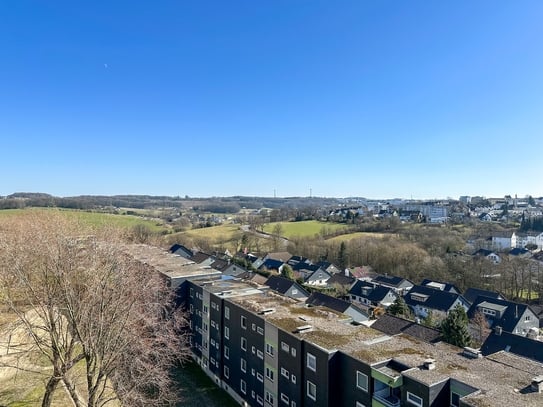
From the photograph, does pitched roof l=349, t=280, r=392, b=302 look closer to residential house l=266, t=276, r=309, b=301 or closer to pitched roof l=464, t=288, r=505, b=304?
residential house l=266, t=276, r=309, b=301

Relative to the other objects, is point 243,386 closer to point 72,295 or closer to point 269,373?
point 269,373

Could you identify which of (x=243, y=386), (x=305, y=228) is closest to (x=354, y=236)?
(x=305, y=228)

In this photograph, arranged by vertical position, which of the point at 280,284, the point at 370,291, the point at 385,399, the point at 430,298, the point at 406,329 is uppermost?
the point at 385,399

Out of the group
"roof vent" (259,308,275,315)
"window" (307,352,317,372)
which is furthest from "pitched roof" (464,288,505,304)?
"window" (307,352,317,372)

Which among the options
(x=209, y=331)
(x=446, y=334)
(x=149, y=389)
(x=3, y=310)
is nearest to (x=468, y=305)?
(x=446, y=334)

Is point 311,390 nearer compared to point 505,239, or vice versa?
point 311,390

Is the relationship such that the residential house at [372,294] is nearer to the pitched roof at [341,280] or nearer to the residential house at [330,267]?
the pitched roof at [341,280]

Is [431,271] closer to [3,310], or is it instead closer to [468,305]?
[468,305]
